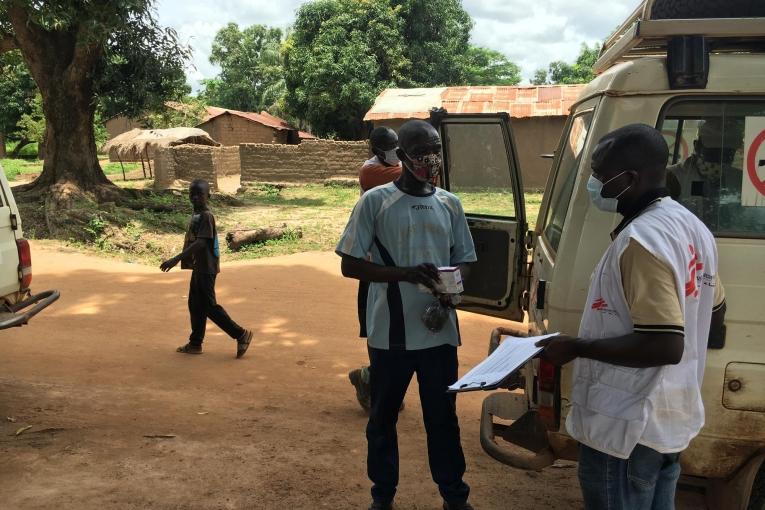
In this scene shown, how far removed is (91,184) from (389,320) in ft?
43.9

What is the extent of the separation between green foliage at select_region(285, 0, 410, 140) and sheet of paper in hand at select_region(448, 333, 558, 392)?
23898 mm

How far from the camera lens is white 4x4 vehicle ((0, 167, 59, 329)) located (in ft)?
14.6

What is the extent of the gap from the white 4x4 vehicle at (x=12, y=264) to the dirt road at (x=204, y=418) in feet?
2.11

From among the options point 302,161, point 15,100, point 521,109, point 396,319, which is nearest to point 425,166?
point 396,319

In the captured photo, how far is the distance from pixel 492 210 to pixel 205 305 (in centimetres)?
279

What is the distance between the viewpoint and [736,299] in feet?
7.93

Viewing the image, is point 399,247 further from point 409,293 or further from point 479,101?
point 479,101

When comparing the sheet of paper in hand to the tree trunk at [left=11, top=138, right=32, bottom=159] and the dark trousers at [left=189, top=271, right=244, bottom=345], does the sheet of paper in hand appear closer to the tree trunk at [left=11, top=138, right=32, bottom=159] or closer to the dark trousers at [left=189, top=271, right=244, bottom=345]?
the dark trousers at [left=189, top=271, right=244, bottom=345]

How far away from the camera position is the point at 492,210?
3.96 meters

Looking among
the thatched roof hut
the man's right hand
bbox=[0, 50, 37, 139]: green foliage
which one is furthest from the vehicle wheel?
bbox=[0, 50, 37, 139]: green foliage

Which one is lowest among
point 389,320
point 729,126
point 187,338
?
point 187,338

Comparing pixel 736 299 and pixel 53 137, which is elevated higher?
pixel 53 137

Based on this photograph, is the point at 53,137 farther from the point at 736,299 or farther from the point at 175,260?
the point at 736,299

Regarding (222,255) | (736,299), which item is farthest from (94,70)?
(736,299)
